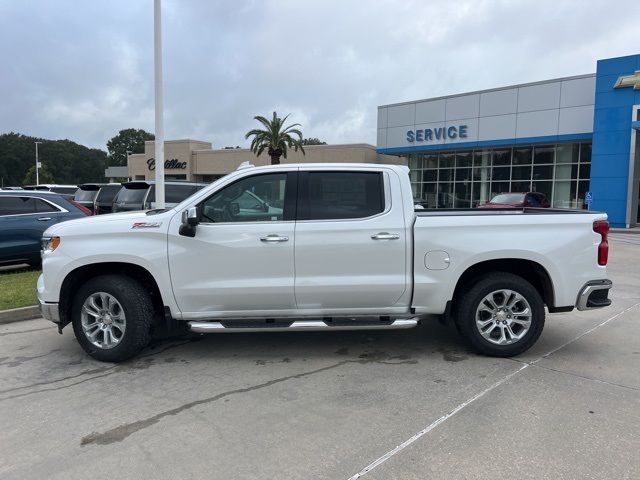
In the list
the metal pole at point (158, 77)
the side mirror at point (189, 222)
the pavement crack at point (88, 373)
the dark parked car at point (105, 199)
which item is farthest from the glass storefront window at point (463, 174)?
the side mirror at point (189, 222)

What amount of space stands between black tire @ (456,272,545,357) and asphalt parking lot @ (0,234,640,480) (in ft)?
0.45

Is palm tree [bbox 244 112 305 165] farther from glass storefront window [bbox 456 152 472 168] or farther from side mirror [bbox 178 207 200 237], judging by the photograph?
side mirror [bbox 178 207 200 237]

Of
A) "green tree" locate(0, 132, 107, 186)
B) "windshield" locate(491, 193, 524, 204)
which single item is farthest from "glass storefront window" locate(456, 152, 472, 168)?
"green tree" locate(0, 132, 107, 186)

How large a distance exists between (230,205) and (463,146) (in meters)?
28.2

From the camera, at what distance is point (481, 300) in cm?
508

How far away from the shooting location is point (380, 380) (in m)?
4.61

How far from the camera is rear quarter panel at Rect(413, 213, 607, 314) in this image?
16.4ft

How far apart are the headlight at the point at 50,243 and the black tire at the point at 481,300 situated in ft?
13.2

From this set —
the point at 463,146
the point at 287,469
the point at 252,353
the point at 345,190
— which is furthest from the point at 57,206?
the point at 463,146

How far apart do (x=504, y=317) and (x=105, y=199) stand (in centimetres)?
1241

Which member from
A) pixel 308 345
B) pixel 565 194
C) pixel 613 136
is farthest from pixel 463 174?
pixel 308 345

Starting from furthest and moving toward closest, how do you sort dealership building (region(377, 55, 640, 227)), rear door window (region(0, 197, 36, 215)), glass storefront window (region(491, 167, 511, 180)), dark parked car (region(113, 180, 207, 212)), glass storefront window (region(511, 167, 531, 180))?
glass storefront window (region(491, 167, 511, 180))
glass storefront window (region(511, 167, 531, 180))
dealership building (region(377, 55, 640, 227))
dark parked car (region(113, 180, 207, 212))
rear door window (region(0, 197, 36, 215))

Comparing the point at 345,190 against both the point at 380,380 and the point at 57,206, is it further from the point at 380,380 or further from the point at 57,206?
the point at 57,206

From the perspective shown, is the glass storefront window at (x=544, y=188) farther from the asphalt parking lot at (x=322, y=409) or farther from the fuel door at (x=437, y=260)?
the fuel door at (x=437, y=260)
